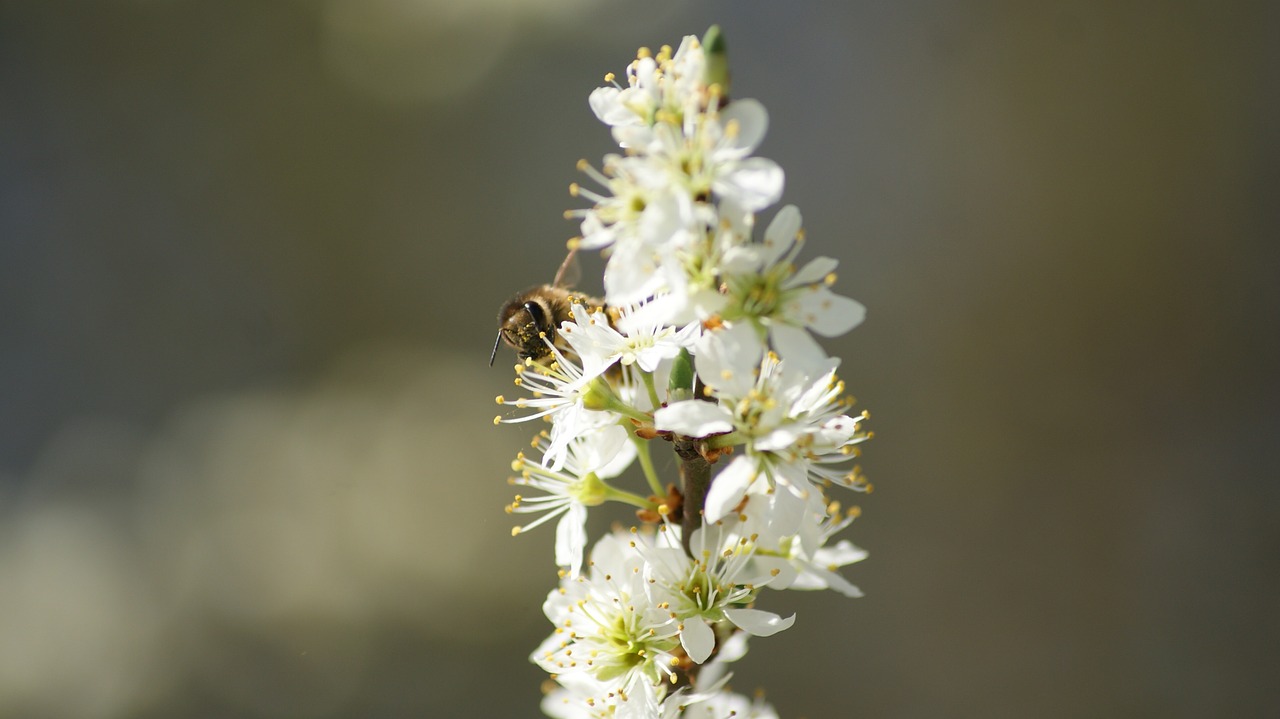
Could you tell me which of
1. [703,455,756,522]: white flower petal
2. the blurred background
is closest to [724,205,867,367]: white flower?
[703,455,756,522]: white flower petal

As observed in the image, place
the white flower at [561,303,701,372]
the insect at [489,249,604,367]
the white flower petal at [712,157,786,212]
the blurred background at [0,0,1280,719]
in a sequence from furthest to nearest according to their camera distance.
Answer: the blurred background at [0,0,1280,719] → the insect at [489,249,604,367] → the white flower at [561,303,701,372] → the white flower petal at [712,157,786,212]

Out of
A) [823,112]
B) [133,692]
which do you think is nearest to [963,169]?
[823,112]

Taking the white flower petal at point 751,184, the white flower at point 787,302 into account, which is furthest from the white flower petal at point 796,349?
the white flower petal at point 751,184

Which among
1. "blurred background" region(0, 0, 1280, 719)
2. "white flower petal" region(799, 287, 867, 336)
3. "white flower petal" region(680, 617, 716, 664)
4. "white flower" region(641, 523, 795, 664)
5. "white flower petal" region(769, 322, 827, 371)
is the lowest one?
"white flower petal" region(680, 617, 716, 664)

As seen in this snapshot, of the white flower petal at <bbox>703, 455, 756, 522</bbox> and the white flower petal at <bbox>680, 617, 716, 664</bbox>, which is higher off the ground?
the white flower petal at <bbox>703, 455, 756, 522</bbox>

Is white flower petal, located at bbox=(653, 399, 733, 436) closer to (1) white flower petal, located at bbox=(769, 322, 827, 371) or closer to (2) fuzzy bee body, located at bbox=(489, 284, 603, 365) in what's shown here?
(1) white flower petal, located at bbox=(769, 322, 827, 371)

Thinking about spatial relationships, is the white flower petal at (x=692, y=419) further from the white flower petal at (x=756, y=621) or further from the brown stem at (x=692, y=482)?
the white flower petal at (x=756, y=621)

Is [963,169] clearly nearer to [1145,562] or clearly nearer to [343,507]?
[1145,562]

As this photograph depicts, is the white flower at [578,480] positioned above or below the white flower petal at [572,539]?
above
